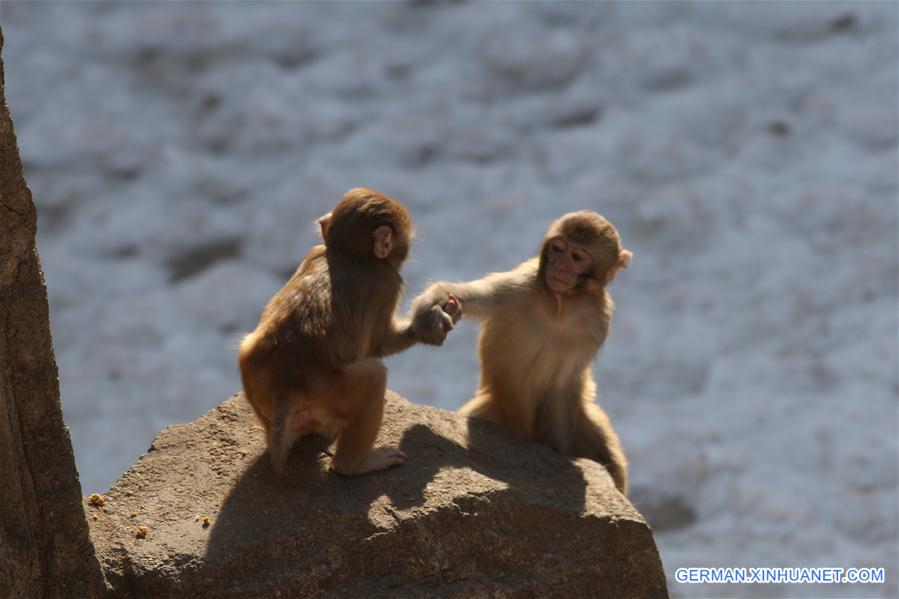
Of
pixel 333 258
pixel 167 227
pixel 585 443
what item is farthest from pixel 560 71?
pixel 333 258

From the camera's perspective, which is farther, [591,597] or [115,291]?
[115,291]

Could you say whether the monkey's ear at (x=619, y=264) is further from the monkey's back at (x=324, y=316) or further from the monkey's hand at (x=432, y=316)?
the monkey's back at (x=324, y=316)

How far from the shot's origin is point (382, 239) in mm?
5191

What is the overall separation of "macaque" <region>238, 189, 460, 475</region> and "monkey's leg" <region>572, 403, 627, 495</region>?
1049 mm

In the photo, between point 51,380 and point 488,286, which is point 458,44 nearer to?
point 488,286

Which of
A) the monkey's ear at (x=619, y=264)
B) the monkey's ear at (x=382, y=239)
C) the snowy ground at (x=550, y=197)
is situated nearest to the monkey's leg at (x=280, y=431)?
the monkey's ear at (x=382, y=239)

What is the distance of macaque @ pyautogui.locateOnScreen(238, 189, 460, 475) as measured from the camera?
15.9 feet

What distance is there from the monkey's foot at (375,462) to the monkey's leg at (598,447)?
1.16 metres

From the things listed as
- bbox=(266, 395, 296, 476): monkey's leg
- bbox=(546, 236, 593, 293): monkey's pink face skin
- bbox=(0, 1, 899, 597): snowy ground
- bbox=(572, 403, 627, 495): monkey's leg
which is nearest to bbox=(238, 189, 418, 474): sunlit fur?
bbox=(266, 395, 296, 476): monkey's leg

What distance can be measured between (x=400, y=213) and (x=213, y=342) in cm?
441

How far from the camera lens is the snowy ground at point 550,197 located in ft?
28.1

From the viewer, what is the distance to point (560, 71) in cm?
1191

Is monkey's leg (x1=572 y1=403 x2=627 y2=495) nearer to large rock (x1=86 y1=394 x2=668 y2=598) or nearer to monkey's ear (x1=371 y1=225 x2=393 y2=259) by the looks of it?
large rock (x1=86 y1=394 x2=668 y2=598)

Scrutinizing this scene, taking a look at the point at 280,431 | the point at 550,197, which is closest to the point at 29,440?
the point at 280,431
